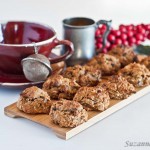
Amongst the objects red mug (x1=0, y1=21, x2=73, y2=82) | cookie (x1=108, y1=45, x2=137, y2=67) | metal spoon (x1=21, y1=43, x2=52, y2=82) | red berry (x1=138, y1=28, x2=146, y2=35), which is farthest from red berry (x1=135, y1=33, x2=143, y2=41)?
metal spoon (x1=21, y1=43, x2=52, y2=82)

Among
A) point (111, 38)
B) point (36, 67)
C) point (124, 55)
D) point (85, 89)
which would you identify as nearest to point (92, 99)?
point (85, 89)

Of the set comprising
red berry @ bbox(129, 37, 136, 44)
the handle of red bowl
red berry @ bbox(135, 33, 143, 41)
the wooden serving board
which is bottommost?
the wooden serving board

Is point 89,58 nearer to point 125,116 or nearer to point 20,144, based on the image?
point 125,116

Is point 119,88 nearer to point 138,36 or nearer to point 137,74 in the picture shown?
point 137,74

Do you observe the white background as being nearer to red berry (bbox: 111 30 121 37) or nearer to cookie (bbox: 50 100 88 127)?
cookie (bbox: 50 100 88 127)

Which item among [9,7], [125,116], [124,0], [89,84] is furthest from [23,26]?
[124,0]
